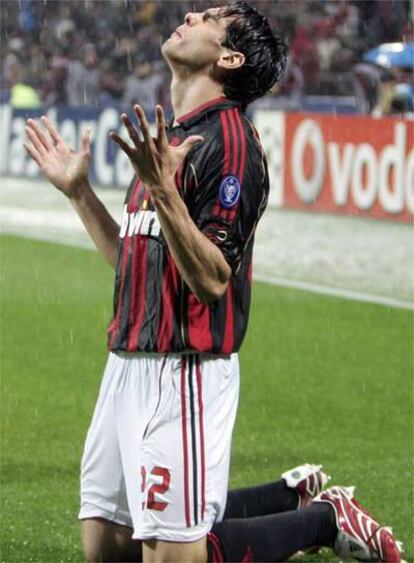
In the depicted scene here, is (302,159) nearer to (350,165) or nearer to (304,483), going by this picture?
(350,165)

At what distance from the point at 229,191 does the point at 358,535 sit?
72.9 inches

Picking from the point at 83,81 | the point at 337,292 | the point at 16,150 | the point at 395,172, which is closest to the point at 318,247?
the point at 395,172

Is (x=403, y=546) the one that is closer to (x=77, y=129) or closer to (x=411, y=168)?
(x=411, y=168)

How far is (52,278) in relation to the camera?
15.1m

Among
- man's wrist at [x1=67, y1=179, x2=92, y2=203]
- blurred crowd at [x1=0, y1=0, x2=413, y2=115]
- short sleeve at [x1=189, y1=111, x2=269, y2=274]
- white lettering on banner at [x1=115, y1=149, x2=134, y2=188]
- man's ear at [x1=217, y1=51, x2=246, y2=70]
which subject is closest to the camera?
short sleeve at [x1=189, y1=111, x2=269, y2=274]

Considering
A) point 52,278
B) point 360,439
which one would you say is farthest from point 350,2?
point 360,439

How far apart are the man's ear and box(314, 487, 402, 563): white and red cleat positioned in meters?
1.88

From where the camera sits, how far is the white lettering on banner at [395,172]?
60.4 feet

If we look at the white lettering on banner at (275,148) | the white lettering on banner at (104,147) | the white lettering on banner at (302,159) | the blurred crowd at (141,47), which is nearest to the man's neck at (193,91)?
the white lettering on banner at (302,159)

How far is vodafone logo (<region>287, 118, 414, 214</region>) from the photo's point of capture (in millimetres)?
18438

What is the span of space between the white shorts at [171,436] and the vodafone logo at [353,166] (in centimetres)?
1327

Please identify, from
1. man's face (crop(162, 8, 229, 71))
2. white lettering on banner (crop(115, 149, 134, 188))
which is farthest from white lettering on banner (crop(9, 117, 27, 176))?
man's face (crop(162, 8, 229, 71))

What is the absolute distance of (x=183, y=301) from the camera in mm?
4961

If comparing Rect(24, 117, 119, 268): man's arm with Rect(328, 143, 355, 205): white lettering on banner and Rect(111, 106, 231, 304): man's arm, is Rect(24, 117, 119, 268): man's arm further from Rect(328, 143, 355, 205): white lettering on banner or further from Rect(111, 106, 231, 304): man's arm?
Rect(328, 143, 355, 205): white lettering on banner
